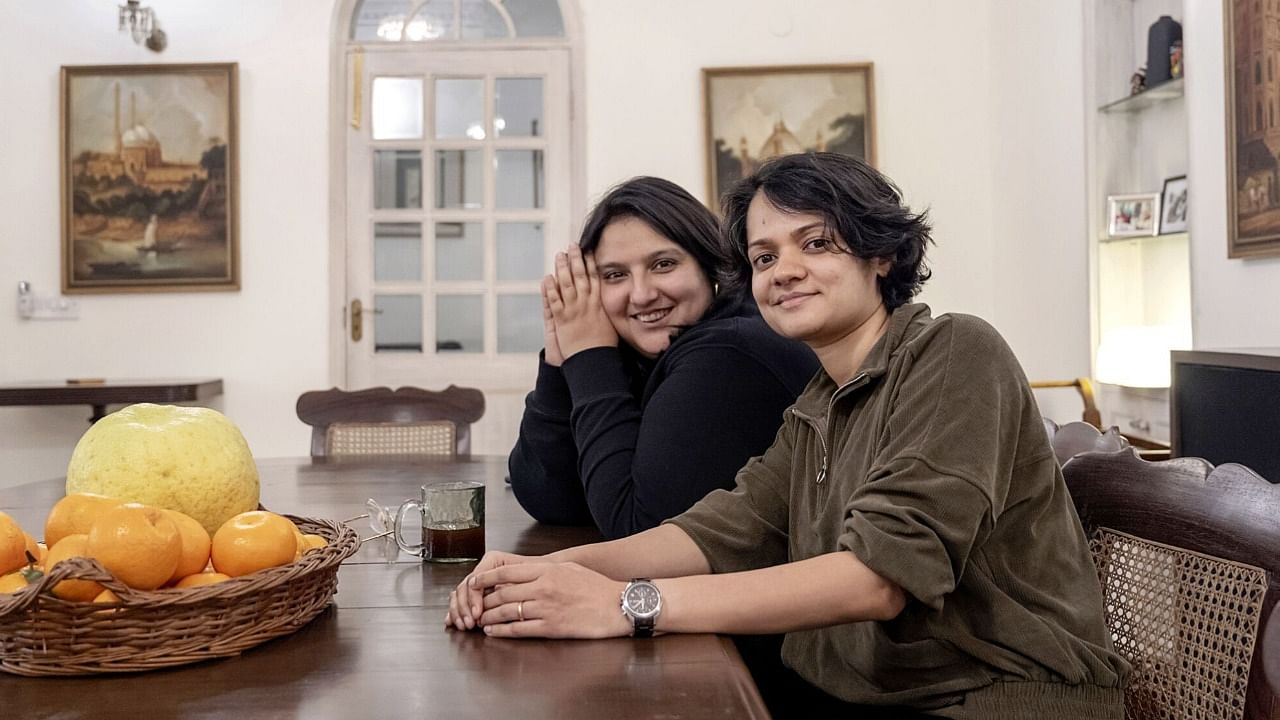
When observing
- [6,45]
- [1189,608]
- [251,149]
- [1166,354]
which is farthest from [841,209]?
[6,45]

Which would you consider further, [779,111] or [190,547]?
[779,111]

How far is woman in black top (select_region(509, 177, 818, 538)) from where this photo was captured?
154 cm

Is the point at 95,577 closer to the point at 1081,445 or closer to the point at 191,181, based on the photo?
the point at 1081,445

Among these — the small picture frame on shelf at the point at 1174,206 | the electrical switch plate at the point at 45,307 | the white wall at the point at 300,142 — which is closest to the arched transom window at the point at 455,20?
the white wall at the point at 300,142

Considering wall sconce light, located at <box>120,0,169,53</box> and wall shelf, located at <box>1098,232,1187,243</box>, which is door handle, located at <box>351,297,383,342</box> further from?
wall shelf, located at <box>1098,232,1187,243</box>

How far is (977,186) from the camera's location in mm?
4965

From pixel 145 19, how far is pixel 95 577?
15.1 ft

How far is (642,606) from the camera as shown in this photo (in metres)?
1.07

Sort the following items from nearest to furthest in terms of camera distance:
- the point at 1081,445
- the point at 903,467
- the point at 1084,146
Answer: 1. the point at 903,467
2. the point at 1081,445
3. the point at 1084,146

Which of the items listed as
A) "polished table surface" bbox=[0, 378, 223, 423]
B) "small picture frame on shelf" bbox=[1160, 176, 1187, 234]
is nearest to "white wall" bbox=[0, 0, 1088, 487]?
"polished table surface" bbox=[0, 378, 223, 423]

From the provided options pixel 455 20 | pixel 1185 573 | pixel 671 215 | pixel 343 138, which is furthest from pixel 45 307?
pixel 1185 573

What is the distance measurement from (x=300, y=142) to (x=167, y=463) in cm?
419

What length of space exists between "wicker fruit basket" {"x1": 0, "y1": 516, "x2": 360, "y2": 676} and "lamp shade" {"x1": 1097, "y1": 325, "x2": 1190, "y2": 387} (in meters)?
2.92

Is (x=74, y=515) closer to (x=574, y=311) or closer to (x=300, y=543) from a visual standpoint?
(x=300, y=543)
